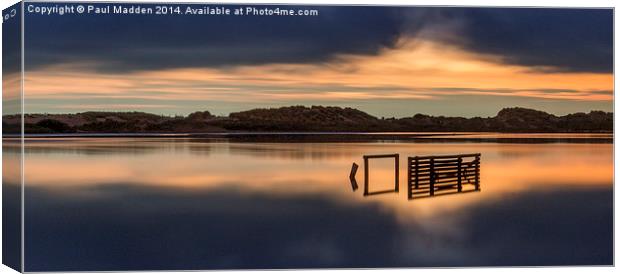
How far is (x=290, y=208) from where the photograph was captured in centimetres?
1755

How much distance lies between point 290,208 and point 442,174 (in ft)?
8.04

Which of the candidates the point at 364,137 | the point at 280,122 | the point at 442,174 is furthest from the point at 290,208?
the point at 442,174

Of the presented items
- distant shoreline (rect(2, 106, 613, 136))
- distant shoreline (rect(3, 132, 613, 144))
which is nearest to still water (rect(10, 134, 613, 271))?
distant shoreline (rect(3, 132, 613, 144))

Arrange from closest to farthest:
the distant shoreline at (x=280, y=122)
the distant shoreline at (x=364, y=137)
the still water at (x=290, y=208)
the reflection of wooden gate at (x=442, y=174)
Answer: the still water at (x=290, y=208) → the distant shoreline at (x=280, y=122) → the distant shoreline at (x=364, y=137) → the reflection of wooden gate at (x=442, y=174)

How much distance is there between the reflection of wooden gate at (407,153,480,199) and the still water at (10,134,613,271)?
0.40 ft

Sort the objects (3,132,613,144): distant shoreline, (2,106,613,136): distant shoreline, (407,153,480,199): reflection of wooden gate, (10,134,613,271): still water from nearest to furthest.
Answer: (10,134,613,271): still water
(2,106,613,136): distant shoreline
(3,132,613,144): distant shoreline
(407,153,480,199): reflection of wooden gate

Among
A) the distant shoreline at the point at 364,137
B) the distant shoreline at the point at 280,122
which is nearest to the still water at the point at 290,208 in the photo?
the distant shoreline at the point at 364,137

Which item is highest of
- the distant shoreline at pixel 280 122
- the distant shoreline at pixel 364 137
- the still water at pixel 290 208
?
the distant shoreline at pixel 280 122

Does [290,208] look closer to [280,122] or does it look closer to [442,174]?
[280,122]

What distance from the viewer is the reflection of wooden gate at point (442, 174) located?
59.4 feet

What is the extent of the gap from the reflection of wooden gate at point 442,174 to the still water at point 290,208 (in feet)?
0.40

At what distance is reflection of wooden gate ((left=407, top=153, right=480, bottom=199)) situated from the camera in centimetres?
1811

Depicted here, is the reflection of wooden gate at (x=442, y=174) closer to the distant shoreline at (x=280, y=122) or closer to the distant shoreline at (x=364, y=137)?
the distant shoreline at (x=364, y=137)

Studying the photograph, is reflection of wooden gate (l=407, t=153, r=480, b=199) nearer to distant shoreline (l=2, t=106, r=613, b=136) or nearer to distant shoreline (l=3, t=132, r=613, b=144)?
distant shoreline (l=3, t=132, r=613, b=144)
